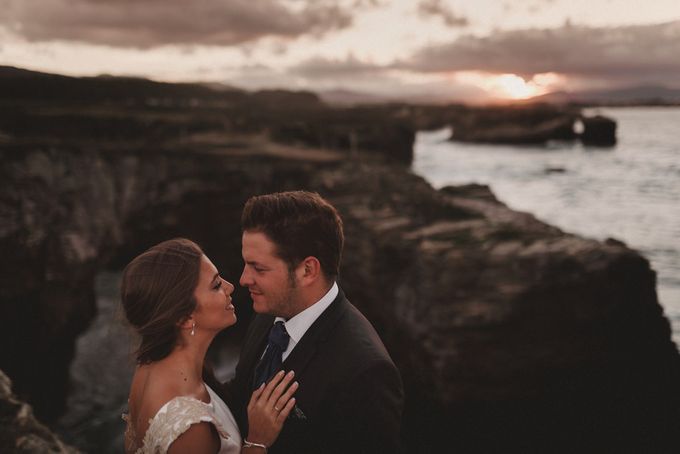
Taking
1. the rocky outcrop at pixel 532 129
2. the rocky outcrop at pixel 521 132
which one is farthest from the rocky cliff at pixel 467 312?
the rocky outcrop at pixel 521 132

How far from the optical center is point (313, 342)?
272 cm

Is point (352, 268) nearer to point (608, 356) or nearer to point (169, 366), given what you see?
point (608, 356)

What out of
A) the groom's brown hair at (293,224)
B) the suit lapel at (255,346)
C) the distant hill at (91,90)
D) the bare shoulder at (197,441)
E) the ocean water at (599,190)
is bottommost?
the ocean water at (599,190)

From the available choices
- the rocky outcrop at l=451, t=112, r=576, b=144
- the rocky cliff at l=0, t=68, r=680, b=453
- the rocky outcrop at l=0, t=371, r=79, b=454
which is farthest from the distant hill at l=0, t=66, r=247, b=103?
the rocky outcrop at l=451, t=112, r=576, b=144

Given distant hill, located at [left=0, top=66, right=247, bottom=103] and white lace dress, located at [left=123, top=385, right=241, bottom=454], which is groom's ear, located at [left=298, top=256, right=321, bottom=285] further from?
distant hill, located at [left=0, top=66, right=247, bottom=103]

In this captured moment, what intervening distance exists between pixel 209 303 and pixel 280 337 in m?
0.43

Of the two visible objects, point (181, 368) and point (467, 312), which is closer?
point (181, 368)

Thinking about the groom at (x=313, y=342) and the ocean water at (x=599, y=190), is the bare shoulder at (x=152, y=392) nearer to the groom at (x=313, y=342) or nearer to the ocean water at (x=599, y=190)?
the groom at (x=313, y=342)

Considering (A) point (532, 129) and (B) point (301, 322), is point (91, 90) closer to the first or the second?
(B) point (301, 322)

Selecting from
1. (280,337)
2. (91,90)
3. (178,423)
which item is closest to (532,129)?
(91,90)

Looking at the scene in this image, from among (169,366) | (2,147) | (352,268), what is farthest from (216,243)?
(169,366)

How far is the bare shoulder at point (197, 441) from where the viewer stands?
245 cm

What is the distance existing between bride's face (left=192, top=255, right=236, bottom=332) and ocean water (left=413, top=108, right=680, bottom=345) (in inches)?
602

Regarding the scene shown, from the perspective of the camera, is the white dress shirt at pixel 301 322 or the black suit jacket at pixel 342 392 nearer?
the black suit jacket at pixel 342 392
